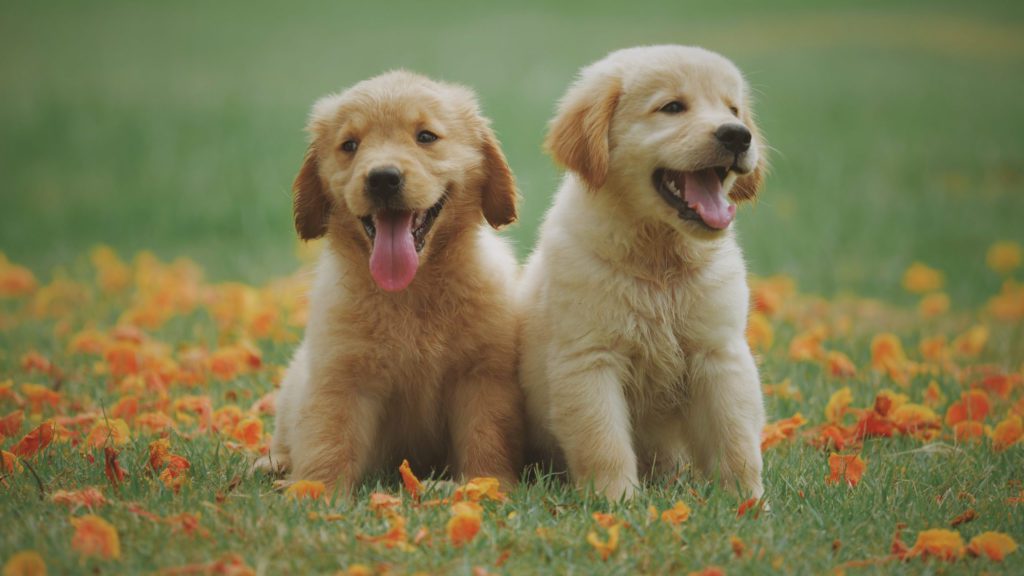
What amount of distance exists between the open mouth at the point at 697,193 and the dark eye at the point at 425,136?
2.46ft

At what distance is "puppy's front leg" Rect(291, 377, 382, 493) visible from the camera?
349 centimetres

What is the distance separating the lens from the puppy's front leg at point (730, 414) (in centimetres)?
345

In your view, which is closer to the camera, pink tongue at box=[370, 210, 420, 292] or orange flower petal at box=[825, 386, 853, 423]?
pink tongue at box=[370, 210, 420, 292]

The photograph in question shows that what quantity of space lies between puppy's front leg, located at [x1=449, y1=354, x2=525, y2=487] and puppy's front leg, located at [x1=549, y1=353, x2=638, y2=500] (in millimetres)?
236

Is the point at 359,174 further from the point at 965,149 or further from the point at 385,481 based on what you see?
the point at 965,149

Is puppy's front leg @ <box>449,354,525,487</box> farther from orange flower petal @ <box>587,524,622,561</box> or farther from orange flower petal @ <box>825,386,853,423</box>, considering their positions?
orange flower petal @ <box>825,386,853,423</box>

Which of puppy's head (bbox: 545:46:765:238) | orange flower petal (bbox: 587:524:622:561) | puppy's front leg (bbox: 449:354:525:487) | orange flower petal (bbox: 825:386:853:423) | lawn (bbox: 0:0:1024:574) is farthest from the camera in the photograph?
orange flower petal (bbox: 825:386:853:423)

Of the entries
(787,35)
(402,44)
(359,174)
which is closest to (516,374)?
(359,174)

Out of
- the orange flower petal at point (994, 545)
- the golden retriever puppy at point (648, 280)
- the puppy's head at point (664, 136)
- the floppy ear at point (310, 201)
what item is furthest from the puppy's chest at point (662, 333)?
the floppy ear at point (310, 201)

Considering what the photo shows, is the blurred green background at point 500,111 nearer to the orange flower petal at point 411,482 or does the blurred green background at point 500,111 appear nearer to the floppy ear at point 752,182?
the floppy ear at point 752,182

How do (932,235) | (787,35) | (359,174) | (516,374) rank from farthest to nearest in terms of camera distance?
(787,35) < (932,235) < (516,374) < (359,174)

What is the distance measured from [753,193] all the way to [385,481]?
1580 mm

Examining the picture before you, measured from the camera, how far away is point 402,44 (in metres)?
16.4

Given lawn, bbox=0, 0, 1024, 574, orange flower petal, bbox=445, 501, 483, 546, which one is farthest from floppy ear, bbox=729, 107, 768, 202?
orange flower petal, bbox=445, 501, 483, 546
